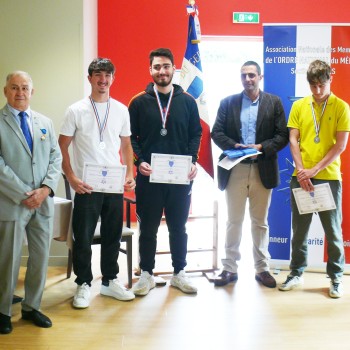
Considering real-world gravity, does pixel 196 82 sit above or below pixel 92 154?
above

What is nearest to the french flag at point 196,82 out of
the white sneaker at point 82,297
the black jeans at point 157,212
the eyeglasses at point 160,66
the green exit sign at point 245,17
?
the black jeans at point 157,212

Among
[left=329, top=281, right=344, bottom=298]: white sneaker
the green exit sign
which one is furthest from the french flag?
the green exit sign

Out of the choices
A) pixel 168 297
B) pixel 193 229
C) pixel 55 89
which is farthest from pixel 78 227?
pixel 193 229

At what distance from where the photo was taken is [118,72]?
6145mm

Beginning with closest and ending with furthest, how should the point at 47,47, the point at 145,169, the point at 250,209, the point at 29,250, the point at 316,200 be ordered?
1. the point at 29,250
2. the point at 145,169
3. the point at 316,200
4. the point at 250,209
5. the point at 47,47

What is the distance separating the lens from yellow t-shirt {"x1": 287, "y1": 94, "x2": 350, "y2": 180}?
3.35 m

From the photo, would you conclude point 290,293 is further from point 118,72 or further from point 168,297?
point 118,72

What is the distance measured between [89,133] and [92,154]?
145 millimetres

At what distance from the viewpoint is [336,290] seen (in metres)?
3.43

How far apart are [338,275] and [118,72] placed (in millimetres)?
4012

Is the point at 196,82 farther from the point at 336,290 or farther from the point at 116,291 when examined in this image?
the point at 336,290

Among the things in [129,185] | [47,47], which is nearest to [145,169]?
[129,185]

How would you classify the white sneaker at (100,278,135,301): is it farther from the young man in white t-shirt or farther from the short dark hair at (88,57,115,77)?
the short dark hair at (88,57,115,77)

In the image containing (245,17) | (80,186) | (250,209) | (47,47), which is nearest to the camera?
(80,186)
